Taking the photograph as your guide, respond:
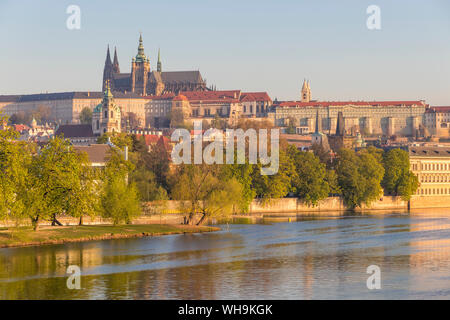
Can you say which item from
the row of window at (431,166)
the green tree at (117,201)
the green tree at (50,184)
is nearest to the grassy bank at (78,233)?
the green tree at (117,201)

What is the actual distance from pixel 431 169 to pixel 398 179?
1955cm

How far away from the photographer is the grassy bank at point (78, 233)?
6153 cm

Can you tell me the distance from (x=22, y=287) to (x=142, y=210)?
35.5 meters

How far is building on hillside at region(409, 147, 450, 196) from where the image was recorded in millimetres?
144250

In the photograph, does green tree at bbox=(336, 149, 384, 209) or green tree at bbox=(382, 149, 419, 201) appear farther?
green tree at bbox=(382, 149, 419, 201)

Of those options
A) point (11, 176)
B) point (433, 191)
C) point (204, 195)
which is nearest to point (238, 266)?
point (11, 176)

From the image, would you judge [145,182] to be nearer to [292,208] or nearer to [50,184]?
[50,184]

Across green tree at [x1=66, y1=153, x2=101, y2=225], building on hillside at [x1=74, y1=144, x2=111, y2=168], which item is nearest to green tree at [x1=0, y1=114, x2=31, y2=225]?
green tree at [x1=66, y1=153, x2=101, y2=225]

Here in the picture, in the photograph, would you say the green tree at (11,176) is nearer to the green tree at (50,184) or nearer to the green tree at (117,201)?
the green tree at (50,184)

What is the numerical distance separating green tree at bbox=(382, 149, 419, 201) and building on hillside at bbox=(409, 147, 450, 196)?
9.66m

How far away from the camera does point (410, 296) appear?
4397cm

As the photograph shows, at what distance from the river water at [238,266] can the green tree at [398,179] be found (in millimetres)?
51604

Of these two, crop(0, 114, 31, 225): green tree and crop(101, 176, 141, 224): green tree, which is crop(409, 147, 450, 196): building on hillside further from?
crop(0, 114, 31, 225): green tree
